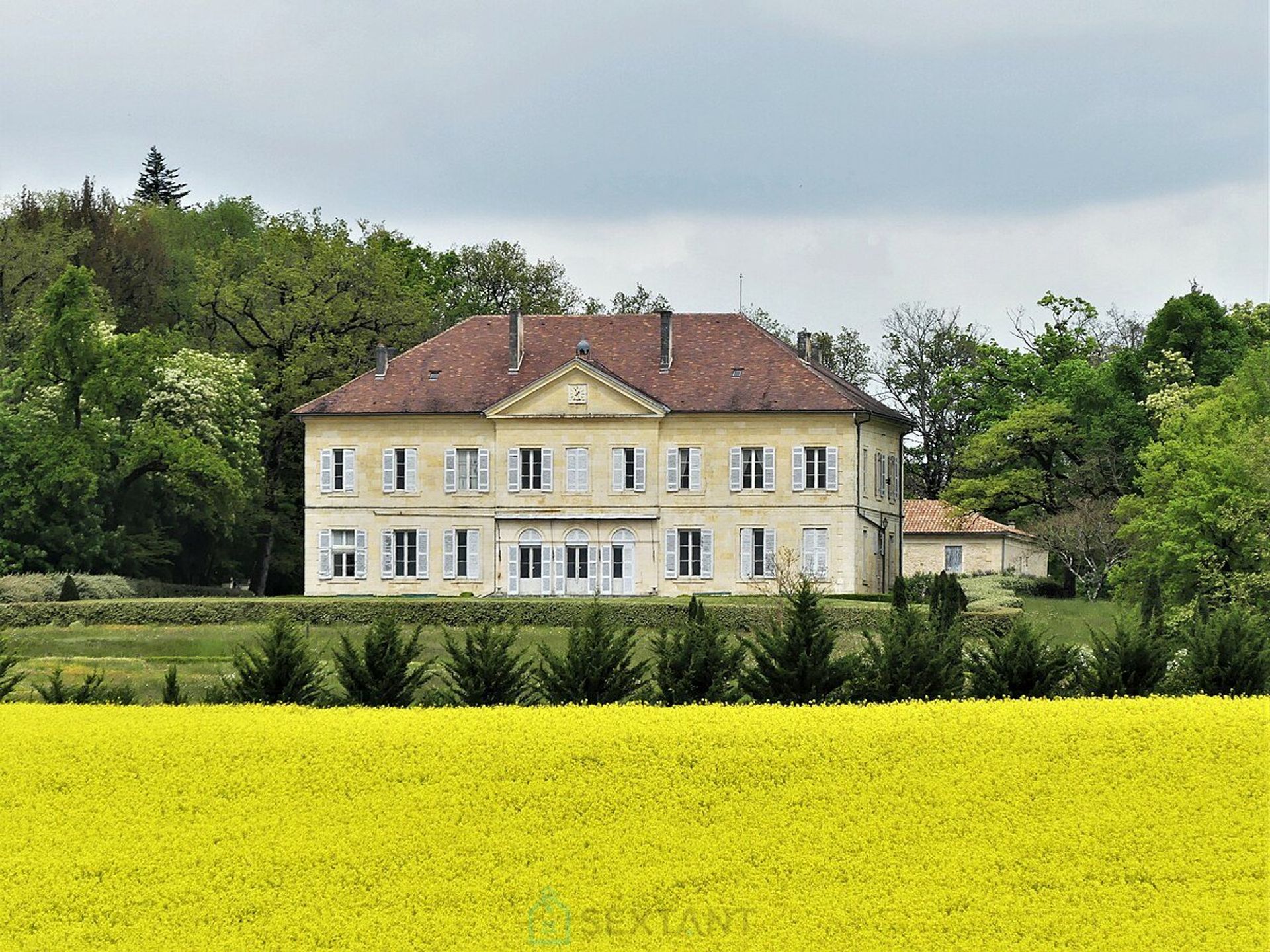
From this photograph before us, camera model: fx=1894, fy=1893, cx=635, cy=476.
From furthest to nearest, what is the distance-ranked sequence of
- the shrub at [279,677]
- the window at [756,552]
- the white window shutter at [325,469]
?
the white window shutter at [325,469], the window at [756,552], the shrub at [279,677]

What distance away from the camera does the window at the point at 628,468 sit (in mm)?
61844

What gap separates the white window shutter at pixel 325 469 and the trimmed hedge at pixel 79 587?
18.8 feet

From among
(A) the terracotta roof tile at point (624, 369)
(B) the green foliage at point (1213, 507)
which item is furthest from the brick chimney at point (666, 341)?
(B) the green foliage at point (1213, 507)

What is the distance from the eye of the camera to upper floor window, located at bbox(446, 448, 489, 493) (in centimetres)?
6228

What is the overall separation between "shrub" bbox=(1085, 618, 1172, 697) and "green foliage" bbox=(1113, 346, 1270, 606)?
2233 cm

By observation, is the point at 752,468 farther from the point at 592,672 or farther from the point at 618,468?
the point at 592,672

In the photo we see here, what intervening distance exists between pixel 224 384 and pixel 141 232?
49.5 feet

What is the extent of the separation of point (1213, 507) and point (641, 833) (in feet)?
106

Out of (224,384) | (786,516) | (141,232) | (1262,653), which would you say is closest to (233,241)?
(141,232)

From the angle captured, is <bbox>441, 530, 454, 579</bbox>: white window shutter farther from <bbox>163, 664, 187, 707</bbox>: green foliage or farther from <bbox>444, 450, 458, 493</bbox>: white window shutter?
<bbox>163, 664, 187, 707</bbox>: green foliage

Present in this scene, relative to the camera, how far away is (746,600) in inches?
1969

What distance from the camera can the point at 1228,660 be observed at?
65.3ft

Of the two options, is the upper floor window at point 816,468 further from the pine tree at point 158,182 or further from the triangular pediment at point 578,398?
the pine tree at point 158,182

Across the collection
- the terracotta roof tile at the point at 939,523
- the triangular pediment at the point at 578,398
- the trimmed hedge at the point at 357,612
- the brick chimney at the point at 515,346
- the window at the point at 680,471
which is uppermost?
the brick chimney at the point at 515,346
